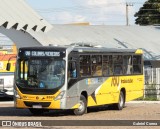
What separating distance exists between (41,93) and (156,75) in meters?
14.2

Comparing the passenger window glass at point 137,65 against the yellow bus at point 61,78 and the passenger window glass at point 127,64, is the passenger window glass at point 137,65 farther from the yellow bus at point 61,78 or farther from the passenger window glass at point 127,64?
the yellow bus at point 61,78

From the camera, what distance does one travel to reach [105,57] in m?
24.8

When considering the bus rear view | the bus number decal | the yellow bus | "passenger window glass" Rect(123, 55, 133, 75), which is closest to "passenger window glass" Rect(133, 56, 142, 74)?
"passenger window glass" Rect(123, 55, 133, 75)

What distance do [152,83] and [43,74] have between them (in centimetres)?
1398

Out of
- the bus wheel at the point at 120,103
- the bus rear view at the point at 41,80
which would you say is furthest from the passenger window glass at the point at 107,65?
the bus rear view at the point at 41,80

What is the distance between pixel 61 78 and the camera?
21844 millimetres

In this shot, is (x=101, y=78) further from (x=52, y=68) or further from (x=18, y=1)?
(x=18, y=1)

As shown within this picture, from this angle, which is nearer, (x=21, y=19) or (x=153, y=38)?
(x=21, y=19)

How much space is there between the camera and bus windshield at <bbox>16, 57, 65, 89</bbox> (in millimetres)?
21875

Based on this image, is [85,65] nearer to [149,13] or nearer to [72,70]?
[72,70]

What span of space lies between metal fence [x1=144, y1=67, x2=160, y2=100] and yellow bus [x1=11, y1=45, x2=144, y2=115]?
1027 cm

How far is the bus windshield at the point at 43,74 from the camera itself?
2188 cm

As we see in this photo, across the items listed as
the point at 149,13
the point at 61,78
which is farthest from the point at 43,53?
the point at 149,13

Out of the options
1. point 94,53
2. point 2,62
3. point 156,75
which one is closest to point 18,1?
point 2,62
